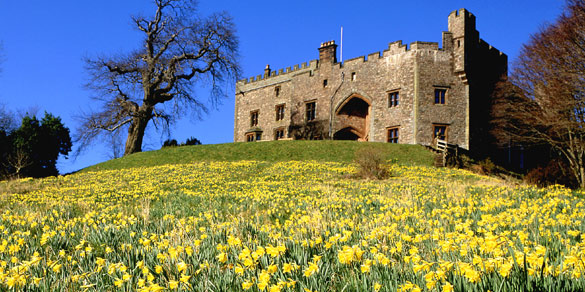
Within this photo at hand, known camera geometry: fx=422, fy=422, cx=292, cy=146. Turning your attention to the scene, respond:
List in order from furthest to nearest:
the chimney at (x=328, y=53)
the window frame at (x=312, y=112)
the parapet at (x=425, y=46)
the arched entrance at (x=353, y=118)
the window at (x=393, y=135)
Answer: the window frame at (x=312, y=112) → the chimney at (x=328, y=53) → the arched entrance at (x=353, y=118) → the window at (x=393, y=135) → the parapet at (x=425, y=46)

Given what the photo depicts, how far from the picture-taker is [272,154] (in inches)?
1180

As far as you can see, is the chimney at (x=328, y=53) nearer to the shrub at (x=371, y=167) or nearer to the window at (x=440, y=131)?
the window at (x=440, y=131)

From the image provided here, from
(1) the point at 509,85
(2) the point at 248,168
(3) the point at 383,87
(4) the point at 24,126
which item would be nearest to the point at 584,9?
(1) the point at 509,85

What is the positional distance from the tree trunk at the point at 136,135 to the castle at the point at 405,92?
14141 millimetres

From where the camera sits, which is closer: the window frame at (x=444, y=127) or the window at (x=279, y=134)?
the window frame at (x=444, y=127)

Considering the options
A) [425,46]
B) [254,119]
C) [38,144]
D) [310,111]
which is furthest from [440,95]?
[38,144]

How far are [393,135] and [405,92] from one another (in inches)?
147

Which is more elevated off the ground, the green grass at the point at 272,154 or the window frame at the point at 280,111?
the window frame at the point at 280,111

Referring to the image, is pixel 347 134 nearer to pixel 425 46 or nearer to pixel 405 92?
pixel 405 92

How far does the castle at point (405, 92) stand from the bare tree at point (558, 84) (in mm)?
5506

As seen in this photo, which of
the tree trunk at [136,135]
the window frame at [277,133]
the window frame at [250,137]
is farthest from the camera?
the window frame at [250,137]

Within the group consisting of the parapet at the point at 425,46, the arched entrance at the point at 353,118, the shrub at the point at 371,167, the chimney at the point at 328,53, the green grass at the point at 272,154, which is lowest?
the shrub at the point at 371,167

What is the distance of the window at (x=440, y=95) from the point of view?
34375mm

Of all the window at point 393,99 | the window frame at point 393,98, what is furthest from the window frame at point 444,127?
the window at point 393,99
